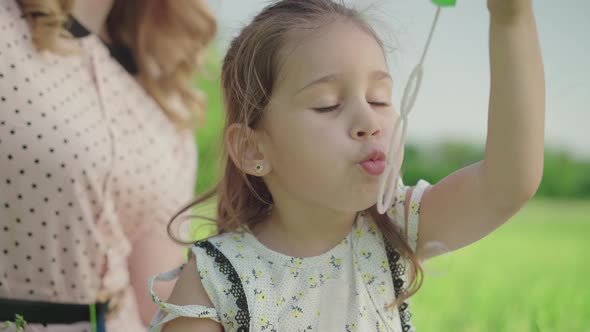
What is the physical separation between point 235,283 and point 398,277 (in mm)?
306

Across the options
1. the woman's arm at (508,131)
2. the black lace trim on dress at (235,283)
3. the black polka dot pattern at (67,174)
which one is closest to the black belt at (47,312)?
the black polka dot pattern at (67,174)

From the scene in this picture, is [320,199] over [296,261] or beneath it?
over

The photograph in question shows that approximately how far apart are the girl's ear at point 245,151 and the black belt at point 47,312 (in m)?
0.64

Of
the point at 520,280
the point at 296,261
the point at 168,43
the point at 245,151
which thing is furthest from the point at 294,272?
the point at 520,280

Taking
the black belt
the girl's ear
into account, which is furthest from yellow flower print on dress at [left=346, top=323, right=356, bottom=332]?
the black belt

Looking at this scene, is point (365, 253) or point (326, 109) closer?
point (326, 109)

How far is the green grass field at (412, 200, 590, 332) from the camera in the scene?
1984 mm

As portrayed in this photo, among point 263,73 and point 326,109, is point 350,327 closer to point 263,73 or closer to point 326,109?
point 326,109

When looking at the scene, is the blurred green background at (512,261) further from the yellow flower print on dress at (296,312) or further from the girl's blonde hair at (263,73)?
the yellow flower print on dress at (296,312)

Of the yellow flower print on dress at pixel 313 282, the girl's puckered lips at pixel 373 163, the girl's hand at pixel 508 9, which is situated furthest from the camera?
the yellow flower print on dress at pixel 313 282

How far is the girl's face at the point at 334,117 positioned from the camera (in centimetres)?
123

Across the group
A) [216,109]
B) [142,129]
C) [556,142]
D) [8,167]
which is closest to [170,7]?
[142,129]

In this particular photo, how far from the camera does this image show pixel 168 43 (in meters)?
2.36

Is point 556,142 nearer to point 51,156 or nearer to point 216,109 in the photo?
point 216,109
